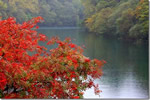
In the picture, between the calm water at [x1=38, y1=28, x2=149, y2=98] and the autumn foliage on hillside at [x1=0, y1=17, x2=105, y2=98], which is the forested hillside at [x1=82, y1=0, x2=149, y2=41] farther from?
the autumn foliage on hillside at [x1=0, y1=17, x2=105, y2=98]

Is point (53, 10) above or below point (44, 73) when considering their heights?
above

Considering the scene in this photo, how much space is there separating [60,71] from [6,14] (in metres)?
9.76

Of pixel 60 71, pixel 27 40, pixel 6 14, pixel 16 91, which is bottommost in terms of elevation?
pixel 16 91

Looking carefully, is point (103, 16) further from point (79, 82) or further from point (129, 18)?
point (79, 82)

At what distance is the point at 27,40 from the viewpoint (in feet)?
13.6

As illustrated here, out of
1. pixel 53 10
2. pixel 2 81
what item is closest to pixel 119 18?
pixel 53 10

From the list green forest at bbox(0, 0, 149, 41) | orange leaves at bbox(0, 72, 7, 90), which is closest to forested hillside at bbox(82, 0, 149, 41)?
green forest at bbox(0, 0, 149, 41)

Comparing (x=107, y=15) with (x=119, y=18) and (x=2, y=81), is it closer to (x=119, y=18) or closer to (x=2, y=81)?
(x=119, y=18)

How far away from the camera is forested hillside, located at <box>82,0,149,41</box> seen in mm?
19094

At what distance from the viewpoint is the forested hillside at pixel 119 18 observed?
752 inches

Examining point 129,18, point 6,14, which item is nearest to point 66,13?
point 129,18

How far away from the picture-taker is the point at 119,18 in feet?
68.3

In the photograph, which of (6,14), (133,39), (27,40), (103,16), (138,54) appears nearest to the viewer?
(27,40)

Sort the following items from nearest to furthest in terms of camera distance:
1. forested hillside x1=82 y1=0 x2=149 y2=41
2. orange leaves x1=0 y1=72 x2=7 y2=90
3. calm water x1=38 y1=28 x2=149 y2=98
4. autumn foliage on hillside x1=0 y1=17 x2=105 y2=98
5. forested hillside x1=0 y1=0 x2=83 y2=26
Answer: orange leaves x1=0 y1=72 x2=7 y2=90, autumn foliage on hillside x1=0 y1=17 x2=105 y2=98, calm water x1=38 y1=28 x2=149 y2=98, forested hillside x1=0 y1=0 x2=83 y2=26, forested hillside x1=82 y1=0 x2=149 y2=41
